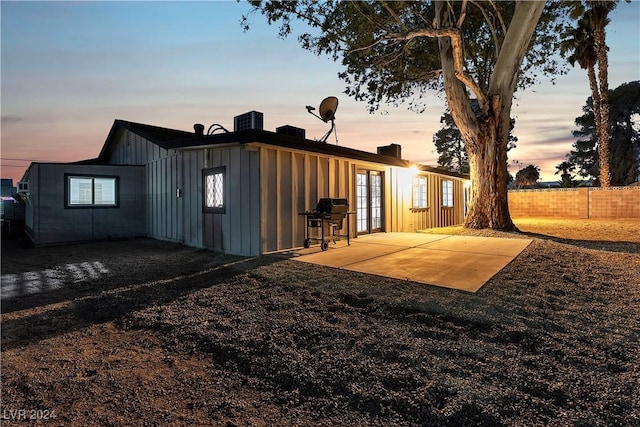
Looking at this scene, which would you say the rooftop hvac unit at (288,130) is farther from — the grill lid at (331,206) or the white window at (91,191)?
the white window at (91,191)

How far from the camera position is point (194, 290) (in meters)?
4.09

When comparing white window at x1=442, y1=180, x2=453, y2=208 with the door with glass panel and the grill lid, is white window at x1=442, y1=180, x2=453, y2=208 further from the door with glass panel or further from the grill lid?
the grill lid

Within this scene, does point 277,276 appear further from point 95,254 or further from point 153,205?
point 153,205

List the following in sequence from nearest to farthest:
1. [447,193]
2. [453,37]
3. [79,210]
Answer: [453,37] → [79,210] → [447,193]

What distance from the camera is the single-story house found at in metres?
6.40

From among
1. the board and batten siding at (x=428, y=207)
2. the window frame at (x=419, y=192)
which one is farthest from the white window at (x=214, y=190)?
the window frame at (x=419, y=192)

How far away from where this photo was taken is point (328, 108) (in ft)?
28.8

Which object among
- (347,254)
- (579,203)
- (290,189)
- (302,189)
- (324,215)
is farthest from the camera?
(579,203)

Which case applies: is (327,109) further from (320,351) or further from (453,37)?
(320,351)

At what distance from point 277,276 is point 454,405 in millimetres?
3257

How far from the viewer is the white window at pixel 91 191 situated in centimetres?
917

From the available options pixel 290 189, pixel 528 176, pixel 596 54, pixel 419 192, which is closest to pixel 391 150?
pixel 419 192

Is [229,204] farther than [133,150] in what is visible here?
No

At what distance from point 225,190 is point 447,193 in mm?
10392
